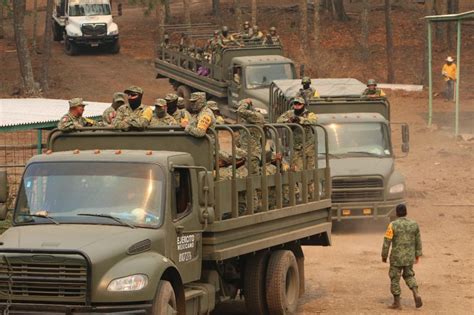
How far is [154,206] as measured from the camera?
11.2m

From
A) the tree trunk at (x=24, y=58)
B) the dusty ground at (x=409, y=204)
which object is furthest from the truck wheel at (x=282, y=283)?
the tree trunk at (x=24, y=58)

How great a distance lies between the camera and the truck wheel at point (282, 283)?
45.0ft

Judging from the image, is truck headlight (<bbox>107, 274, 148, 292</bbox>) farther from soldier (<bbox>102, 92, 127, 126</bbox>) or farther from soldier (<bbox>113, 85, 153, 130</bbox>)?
soldier (<bbox>102, 92, 127, 126</bbox>)

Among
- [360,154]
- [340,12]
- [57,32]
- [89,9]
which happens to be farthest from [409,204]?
[340,12]

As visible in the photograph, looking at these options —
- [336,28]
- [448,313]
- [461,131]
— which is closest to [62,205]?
[448,313]

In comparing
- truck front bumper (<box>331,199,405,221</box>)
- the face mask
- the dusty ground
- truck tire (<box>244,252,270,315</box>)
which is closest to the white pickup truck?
the dusty ground

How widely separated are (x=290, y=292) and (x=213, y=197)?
285cm

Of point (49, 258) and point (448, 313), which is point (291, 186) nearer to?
point (448, 313)

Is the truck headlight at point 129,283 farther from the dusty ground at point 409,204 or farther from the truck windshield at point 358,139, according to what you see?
the truck windshield at point 358,139

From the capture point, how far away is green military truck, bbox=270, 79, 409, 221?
834 inches

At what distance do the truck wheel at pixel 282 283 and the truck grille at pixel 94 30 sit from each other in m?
36.6

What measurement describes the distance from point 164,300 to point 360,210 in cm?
1096

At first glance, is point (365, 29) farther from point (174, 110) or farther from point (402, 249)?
point (174, 110)

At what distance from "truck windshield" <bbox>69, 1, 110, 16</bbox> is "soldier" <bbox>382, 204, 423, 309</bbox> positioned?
37.0 metres
